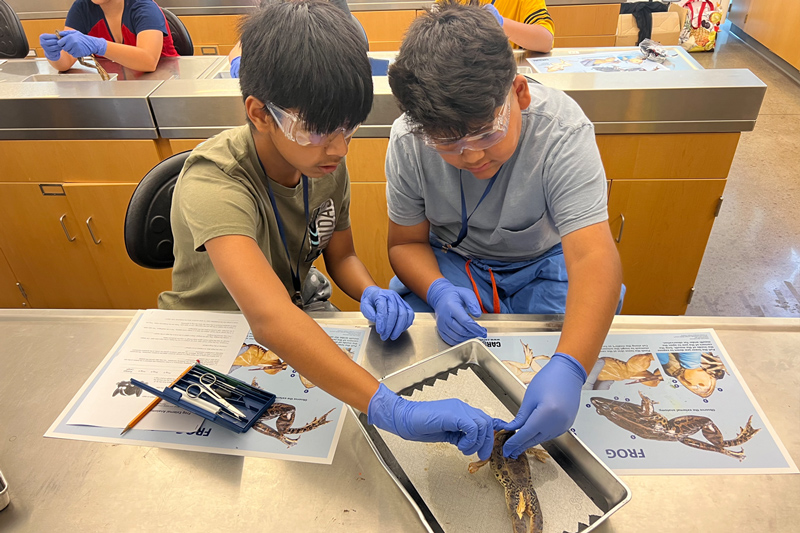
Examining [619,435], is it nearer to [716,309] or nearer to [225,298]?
[225,298]

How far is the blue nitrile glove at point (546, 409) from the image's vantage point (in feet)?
2.77

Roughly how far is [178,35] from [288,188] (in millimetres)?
2202

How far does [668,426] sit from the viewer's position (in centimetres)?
93

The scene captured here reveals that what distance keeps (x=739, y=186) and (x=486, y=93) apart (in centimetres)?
314

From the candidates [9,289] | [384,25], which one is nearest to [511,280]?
[9,289]

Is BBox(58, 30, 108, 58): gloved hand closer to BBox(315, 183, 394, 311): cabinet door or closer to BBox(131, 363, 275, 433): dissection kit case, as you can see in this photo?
BBox(315, 183, 394, 311): cabinet door

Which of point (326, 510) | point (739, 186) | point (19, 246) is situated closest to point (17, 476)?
point (326, 510)

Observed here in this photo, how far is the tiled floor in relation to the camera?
253 centimetres

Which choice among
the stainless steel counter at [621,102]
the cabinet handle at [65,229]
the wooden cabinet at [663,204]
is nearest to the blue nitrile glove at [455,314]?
the stainless steel counter at [621,102]

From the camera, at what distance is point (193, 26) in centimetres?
446

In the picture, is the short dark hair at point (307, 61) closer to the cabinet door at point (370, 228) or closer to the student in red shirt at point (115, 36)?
the cabinet door at point (370, 228)

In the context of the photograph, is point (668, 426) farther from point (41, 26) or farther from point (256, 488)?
point (41, 26)

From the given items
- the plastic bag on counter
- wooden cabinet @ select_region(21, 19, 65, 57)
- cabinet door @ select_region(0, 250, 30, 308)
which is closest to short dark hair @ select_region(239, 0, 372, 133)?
cabinet door @ select_region(0, 250, 30, 308)

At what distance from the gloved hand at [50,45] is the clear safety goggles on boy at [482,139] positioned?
86.2 inches
